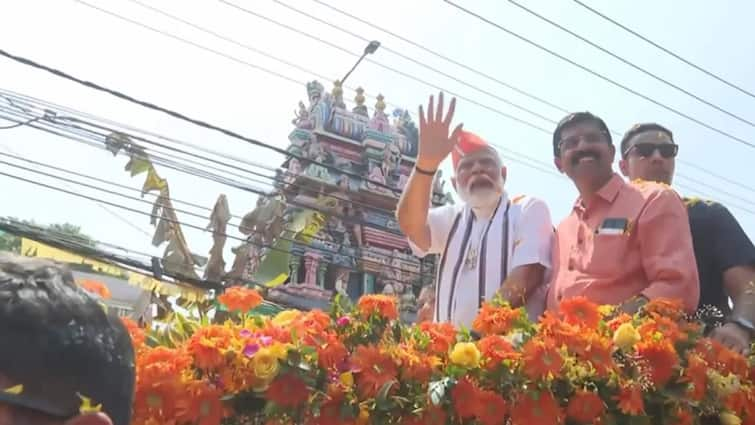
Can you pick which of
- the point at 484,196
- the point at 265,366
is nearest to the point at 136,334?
the point at 265,366

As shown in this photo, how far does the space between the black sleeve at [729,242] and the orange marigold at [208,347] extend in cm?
178

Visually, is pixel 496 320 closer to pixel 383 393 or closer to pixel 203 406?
pixel 383 393

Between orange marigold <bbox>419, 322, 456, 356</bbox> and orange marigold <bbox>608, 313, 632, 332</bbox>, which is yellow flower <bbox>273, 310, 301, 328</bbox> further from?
orange marigold <bbox>608, 313, 632, 332</bbox>

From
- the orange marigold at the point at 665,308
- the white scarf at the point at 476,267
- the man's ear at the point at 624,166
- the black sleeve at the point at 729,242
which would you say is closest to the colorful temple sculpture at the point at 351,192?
the man's ear at the point at 624,166

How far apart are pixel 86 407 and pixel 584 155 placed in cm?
234

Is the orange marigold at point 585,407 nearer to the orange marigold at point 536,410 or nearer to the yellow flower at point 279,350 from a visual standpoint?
the orange marigold at point 536,410

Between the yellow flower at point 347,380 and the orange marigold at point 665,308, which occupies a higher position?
the orange marigold at point 665,308

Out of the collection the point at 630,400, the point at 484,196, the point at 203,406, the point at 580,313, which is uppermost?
the point at 484,196

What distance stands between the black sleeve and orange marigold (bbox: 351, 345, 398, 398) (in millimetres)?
1464

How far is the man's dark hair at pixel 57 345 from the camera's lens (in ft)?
2.62

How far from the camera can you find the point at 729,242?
8.98 feet

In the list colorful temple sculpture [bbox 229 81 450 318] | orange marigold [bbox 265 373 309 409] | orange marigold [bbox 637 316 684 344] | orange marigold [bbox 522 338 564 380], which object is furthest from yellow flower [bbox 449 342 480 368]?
colorful temple sculpture [bbox 229 81 450 318]

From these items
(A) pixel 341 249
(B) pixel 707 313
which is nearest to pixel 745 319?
(B) pixel 707 313

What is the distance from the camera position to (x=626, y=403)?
6.25 ft
